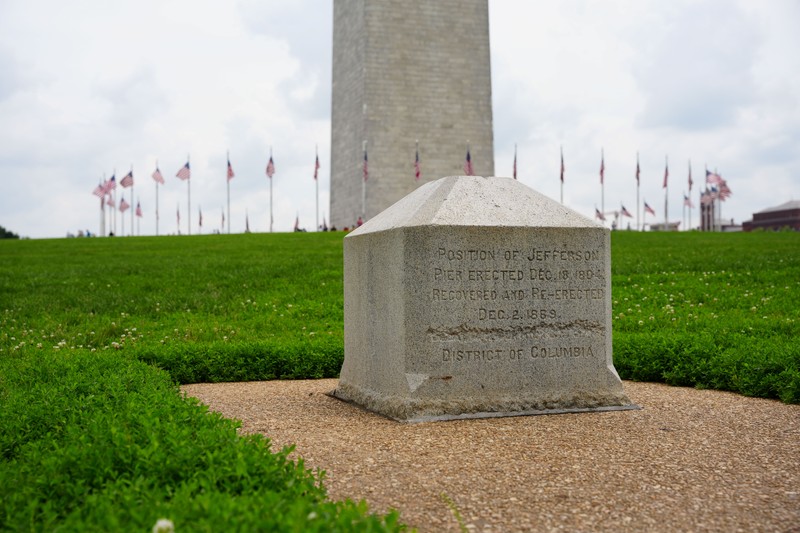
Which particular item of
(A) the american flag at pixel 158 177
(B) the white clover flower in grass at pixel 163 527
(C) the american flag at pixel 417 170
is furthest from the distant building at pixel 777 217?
(B) the white clover flower in grass at pixel 163 527

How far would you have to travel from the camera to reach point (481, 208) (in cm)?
698

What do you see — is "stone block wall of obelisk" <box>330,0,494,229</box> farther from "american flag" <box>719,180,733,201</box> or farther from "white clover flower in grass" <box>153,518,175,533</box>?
"white clover flower in grass" <box>153,518,175,533</box>

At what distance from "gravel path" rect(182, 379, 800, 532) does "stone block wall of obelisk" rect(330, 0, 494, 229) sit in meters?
39.2

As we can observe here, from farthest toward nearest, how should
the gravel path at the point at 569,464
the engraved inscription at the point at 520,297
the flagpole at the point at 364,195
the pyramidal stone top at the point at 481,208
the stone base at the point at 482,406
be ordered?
the flagpole at the point at 364,195, the pyramidal stone top at the point at 481,208, the engraved inscription at the point at 520,297, the stone base at the point at 482,406, the gravel path at the point at 569,464

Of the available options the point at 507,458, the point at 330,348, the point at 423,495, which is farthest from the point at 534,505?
the point at 330,348

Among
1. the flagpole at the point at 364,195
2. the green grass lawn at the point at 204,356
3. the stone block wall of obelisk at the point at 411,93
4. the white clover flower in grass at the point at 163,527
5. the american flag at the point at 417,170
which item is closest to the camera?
the white clover flower in grass at the point at 163,527

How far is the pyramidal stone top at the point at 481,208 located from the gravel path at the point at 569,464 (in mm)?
1611

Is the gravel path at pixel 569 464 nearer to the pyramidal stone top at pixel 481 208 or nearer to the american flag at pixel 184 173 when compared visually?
the pyramidal stone top at pixel 481 208

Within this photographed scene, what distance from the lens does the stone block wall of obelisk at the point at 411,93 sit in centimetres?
4559

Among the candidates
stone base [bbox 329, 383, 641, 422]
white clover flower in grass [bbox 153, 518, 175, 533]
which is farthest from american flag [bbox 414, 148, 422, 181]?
white clover flower in grass [bbox 153, 518, 175, 533]

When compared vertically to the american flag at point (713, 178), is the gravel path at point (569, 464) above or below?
below

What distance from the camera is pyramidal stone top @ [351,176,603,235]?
6781mm

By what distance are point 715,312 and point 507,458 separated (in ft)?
31.0

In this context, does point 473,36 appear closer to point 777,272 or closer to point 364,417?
point 777,272
